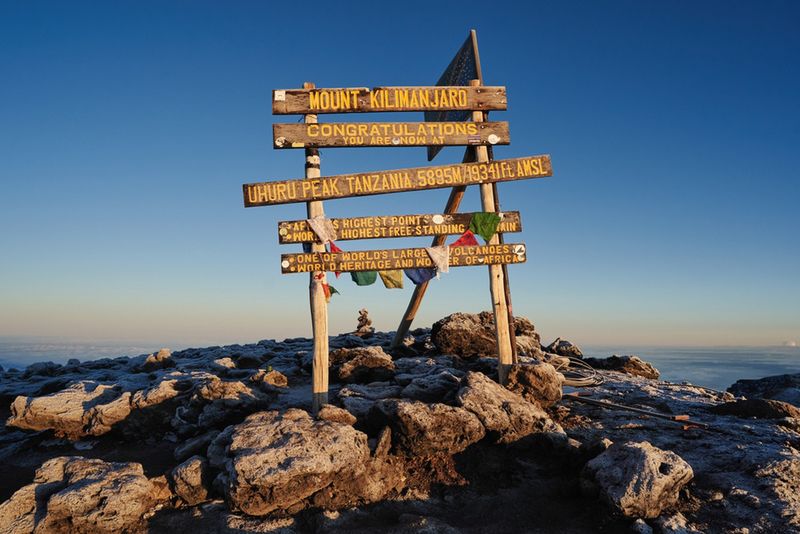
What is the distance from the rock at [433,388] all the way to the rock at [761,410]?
5.64m

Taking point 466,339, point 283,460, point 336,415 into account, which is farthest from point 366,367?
point 283,460

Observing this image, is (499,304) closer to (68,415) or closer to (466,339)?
(466,339)

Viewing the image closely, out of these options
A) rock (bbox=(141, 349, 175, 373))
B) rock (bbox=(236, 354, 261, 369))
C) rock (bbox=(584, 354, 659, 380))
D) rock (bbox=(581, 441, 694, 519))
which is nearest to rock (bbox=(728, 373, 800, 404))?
rock (bbox=(584, 354, 659, 380))

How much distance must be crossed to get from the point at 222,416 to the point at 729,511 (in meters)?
8.24

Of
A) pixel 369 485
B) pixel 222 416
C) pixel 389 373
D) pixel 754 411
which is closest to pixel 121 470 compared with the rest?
pixel 222 416

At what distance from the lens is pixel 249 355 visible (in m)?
15.6

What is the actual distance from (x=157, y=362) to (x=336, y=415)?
1011cm

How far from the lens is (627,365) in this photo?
15133mm

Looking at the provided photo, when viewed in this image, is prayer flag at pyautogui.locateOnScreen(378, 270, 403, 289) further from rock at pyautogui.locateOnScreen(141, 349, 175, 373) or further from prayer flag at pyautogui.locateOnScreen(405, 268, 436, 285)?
rock at pyautogui.locateOnScreen(141, 349, 175, 373)

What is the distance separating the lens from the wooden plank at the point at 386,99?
32.4ft

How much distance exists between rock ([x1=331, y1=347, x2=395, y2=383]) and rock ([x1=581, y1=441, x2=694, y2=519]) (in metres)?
5.50

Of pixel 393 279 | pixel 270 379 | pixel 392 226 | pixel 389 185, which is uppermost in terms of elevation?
pixel 389 185

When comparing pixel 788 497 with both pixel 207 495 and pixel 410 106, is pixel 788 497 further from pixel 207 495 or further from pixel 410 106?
pixel 410 106

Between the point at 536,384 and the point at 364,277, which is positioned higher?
the point at 364,277
